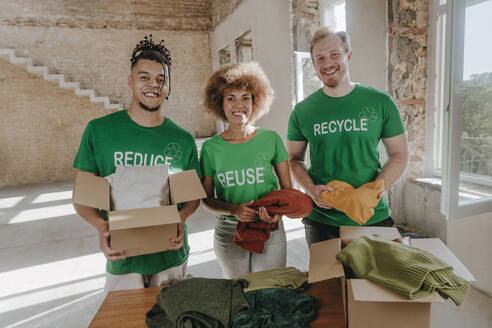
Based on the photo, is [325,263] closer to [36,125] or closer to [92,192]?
[92,192]

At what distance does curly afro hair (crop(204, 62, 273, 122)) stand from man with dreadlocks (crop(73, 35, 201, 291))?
0.34 meters

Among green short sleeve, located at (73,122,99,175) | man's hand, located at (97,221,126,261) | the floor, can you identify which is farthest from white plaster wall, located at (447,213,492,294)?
green short sleeve, located at (73,122,99,175)

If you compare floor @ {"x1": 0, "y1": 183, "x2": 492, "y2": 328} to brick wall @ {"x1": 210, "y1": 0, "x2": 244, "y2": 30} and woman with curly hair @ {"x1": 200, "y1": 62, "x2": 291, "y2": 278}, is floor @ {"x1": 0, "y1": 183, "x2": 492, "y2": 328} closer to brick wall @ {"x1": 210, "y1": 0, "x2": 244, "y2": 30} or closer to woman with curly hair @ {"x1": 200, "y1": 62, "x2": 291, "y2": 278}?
woman with curly hair @ {"x1": 200, "y1": 62, "x2": 291, "y2": 278}

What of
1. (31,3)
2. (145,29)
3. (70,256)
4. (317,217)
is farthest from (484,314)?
(31,3)

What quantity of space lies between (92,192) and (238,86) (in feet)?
3.22

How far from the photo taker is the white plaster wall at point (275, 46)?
493 cm

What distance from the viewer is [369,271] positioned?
0.88 m

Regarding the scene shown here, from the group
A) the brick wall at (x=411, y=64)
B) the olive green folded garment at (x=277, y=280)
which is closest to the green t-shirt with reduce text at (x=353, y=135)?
the olive green folded garment at (x=277, y=280)

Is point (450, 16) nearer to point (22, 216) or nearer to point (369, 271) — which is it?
point (369, 271)

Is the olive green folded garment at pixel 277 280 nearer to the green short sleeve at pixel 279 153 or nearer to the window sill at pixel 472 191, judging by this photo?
the green short sleeve at pixel 279 153

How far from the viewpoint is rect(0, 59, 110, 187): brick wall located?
8125 millimetres

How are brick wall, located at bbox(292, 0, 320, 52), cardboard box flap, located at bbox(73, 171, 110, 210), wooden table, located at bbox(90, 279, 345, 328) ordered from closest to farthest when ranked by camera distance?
wooden table, located at bbox(90, 279, 345, 328), cardboard box flap, located at bbox(73, 171, 110, 210), brick wall, located at bbox(292, 0, 320, 52)

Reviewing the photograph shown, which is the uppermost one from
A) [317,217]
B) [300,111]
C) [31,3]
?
[31,3]

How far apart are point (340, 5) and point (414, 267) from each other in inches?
183
